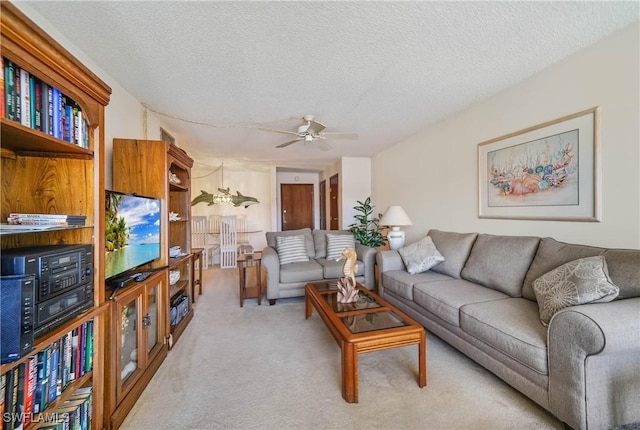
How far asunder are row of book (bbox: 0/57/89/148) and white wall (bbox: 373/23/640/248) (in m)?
3.14

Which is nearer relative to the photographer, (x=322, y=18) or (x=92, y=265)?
(x=92, y=265)

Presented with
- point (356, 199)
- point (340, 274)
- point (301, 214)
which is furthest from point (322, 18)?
point (301, 214)

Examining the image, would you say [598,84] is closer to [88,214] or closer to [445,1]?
[445,1]

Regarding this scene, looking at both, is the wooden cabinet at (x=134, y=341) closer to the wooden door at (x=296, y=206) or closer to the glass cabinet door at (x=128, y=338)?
the glass cabinet door at (x=128, y=338)

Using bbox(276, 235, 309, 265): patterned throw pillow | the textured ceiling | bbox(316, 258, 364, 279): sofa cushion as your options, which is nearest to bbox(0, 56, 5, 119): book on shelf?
the textured ceiling

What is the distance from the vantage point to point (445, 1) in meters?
1.37

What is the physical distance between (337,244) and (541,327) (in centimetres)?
241

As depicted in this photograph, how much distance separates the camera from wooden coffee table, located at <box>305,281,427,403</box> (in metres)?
1.50

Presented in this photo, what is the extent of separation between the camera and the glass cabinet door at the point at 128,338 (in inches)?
58.1

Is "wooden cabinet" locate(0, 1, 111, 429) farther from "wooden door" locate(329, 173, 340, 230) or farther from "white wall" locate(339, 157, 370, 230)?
"wooden door" locate(329, 173, 340, 230)

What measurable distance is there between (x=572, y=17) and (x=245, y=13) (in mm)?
1939

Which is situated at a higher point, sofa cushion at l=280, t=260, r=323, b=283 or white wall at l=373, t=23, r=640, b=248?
white wall at l=373, t=23, r=640, b=248

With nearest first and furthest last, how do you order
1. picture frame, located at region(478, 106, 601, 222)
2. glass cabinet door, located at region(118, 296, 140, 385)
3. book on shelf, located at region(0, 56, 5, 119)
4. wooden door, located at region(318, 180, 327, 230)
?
book on shelf, located at region(0, 56, 5, 119) → glass cabinet door, located at region(118, 296, 140, 385) → picture frame, located at region(478, 106, 601, 222) → wooden door, located at region(318, 180, 327, 230)

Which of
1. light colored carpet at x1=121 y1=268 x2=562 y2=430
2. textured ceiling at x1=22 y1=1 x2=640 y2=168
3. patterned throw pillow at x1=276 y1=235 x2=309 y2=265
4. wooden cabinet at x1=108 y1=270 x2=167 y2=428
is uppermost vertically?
textured ceiling at x1=22 y1=1 x2=640 y2=168
